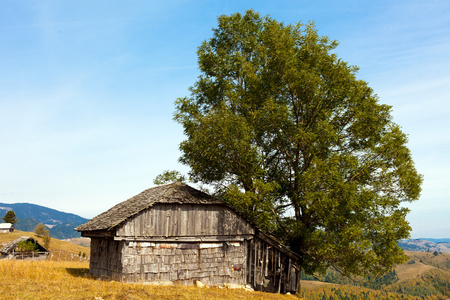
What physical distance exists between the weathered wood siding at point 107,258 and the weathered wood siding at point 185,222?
129 cm

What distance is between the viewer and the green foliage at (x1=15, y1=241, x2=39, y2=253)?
51812 mm

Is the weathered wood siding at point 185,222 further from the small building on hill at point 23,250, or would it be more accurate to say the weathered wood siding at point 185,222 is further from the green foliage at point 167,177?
the small building on hill at point 23,250

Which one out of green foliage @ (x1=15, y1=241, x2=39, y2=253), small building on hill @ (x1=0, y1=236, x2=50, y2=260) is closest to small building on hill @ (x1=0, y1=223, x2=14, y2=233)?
small building on hill @ (x1=0, y1=236, x2=50, y2=260)

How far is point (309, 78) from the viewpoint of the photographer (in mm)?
22828

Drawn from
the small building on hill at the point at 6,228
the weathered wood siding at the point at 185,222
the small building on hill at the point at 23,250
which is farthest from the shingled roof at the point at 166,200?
the small building on hill at the point at 6,228

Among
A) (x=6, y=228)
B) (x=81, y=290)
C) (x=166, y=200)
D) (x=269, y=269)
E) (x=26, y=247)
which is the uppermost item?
(x=166, y=200)

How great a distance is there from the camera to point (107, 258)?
22297 millimetres

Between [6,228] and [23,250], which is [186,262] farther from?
[6,228]

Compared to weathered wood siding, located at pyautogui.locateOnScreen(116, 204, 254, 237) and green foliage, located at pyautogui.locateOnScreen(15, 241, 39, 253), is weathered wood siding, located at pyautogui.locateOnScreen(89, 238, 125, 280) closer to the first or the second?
weathered wood siding, located at pyautogui.locateOnScreen(116, 204, 254, 237)

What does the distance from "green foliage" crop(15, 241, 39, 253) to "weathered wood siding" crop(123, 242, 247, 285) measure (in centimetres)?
4107

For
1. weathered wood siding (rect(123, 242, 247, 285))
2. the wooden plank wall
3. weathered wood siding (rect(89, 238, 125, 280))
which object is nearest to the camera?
weathered wood siding (rect(123, 242, 247, 285))

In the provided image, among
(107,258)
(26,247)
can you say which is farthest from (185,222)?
(26,247)

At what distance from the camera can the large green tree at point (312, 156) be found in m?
21.6

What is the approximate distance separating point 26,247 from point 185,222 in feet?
138
